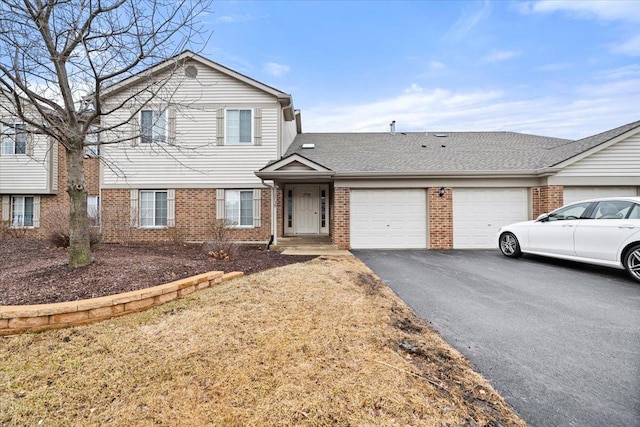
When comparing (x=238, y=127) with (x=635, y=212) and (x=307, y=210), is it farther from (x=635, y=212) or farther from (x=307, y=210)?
(x=635, y=212)

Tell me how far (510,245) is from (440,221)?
2232 millimetres

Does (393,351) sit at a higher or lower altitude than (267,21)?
lower

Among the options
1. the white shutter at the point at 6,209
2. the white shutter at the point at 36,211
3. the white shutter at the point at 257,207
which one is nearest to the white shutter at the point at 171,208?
the white shutter at the point at 257,207

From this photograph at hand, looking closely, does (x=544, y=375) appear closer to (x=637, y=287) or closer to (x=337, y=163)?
(x=637, y=287)

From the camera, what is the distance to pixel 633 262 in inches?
209

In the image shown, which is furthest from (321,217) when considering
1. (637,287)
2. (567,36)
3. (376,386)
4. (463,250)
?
(567,36)

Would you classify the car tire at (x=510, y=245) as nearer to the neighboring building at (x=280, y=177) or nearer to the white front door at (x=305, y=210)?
the neighboring building at (x=280, y=177)

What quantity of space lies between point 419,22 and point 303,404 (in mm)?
13722

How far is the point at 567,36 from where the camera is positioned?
10.7m

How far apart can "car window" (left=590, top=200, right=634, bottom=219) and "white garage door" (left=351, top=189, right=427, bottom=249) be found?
441cm

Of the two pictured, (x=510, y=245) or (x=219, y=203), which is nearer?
(x=510, y=245)

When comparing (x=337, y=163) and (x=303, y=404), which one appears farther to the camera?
(x=337, y=163)

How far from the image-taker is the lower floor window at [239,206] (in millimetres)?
10938

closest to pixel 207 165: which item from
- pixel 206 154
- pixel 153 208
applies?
pixel 206 154
